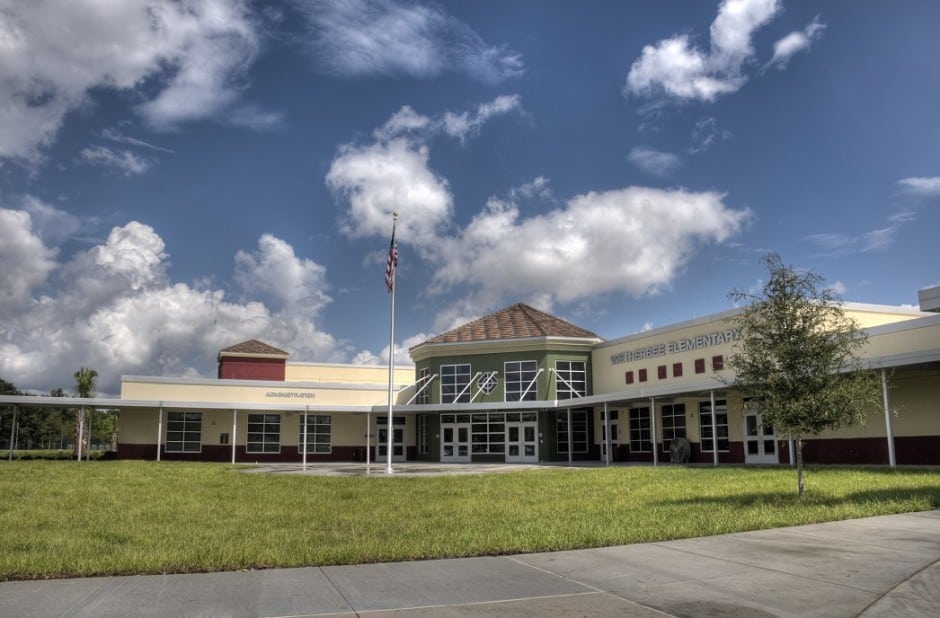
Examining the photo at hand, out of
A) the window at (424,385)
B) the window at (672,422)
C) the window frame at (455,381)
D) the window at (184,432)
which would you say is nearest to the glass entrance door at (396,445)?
the window at (424,385)

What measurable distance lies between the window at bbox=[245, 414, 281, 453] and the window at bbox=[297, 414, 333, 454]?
56.8 inches

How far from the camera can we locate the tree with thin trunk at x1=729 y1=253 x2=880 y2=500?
1447 cm

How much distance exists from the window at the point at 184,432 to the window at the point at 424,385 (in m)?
12.1

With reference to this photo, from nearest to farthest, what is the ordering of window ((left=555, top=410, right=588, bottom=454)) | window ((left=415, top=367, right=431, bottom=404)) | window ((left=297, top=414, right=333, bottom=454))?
window ((left=555, top=410, right=588, bottom=454)) < window ((left=415, top=367, right=431, bottom=404)) < window ((left=297, top=414, right=333, bottom=454))

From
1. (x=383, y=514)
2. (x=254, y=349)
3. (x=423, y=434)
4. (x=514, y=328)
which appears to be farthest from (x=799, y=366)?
(x=254, y=349)

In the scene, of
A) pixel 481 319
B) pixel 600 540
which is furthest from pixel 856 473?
pixel 481 319

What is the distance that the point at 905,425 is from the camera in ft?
78.4

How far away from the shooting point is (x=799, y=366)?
577 inches

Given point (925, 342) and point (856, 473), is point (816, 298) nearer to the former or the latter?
point (856, 473)

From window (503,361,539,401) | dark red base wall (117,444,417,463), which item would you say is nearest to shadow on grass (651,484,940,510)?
window (503,361,539,401)

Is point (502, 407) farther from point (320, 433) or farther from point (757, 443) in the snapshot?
point (757, 443)

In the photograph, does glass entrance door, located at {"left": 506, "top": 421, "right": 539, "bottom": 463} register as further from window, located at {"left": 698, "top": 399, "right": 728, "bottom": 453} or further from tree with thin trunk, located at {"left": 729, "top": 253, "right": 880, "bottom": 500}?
tree with thin trunk, located at {"left": 729, "top": 253, "right": 880, "bottom": 500}

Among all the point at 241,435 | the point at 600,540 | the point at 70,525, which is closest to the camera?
the point at 600,540

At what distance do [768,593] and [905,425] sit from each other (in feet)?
64.9
